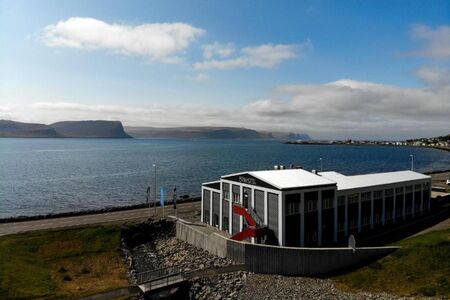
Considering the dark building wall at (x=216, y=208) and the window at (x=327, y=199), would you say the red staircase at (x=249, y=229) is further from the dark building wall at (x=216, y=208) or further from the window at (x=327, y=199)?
the window at (x=327, y=199)

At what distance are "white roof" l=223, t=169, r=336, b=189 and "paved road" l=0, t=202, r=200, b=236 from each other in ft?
73.9

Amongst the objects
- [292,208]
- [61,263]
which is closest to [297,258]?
[292,208]

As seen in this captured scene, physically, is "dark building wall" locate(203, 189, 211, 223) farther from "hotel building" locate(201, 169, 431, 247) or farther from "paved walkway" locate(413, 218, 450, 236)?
"paved walkway" locate(413, 218, 450, 236)

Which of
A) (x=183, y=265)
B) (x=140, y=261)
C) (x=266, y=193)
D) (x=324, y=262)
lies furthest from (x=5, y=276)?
(x=324, y=262)

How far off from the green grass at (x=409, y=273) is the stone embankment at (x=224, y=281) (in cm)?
236

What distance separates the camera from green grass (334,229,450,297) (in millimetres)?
42969

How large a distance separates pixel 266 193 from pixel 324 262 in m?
12.4

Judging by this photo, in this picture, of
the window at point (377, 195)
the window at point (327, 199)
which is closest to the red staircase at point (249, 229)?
the window at point (327, 199)

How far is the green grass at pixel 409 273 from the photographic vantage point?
4297 centimetres

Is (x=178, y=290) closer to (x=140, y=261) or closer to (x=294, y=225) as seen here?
(x=140, y=261)

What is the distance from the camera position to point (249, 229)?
5412 cm

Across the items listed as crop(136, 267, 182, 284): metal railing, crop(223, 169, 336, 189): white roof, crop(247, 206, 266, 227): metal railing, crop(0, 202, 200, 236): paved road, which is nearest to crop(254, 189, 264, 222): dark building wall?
crop(247, 206, 266, 227): metal railing

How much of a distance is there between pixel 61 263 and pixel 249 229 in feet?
86.8

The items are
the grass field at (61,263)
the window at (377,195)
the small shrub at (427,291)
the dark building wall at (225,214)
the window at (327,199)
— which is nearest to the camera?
the small shrub at (427,291)
